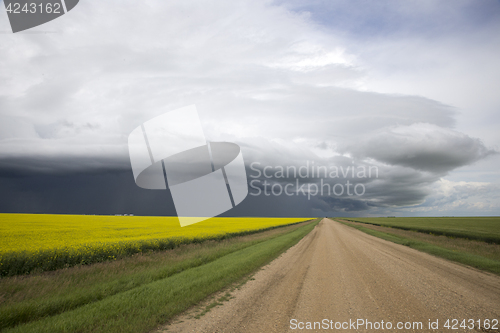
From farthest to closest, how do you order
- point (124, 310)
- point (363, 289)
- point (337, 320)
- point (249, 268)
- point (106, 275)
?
point (249, 268)
point (106, 275)
point (363, 289)
point (124, 310)
point (337, 320)

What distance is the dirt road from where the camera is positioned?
5.14m

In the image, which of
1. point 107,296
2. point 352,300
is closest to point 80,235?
point 107,296

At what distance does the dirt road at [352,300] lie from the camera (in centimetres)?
514

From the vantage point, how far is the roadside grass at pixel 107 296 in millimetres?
5191

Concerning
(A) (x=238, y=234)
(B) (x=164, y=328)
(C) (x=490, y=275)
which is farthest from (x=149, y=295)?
(A) (x=238, y=234)

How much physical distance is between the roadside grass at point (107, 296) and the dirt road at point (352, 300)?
86 cm

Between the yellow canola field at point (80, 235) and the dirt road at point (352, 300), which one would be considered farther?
the yellow canola field at point (80, 235)

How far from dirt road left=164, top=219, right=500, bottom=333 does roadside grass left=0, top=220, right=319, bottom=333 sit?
0.86 metres

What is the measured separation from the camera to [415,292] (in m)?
7.17

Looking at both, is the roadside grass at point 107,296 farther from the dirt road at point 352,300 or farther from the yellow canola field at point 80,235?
the yellow canola field at point 80,235

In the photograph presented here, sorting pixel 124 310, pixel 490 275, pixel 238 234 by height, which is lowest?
pixel 238 234

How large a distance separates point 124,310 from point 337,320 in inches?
204

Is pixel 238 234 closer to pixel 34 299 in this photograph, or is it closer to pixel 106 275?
→ pixel 106 275

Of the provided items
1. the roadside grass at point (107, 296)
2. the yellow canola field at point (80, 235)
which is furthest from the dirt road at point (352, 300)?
the yellow canola field at point (80, 235)
